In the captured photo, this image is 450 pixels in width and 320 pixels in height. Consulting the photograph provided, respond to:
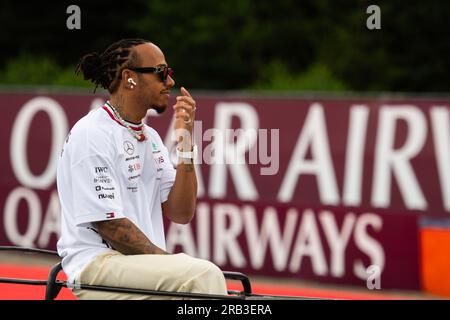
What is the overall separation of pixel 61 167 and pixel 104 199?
23 centimetres

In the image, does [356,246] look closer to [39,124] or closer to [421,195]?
[421,195]

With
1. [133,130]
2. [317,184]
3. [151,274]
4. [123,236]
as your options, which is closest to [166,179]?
[133,130]

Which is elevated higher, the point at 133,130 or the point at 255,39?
the point at 255,39

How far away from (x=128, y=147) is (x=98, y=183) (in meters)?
0.24

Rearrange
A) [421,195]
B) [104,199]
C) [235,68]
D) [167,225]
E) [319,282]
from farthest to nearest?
[235,68] → [167,225] → [319,282] → [421,195] → [104,199]

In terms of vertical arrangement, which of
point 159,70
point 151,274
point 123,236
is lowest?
point 151,274

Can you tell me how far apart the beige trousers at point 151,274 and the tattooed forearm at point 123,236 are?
0.03 meters

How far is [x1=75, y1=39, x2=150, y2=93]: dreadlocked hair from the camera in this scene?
12.7 feet

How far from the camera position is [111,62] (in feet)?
A: 12.8

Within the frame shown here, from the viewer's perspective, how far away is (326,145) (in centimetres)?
1087

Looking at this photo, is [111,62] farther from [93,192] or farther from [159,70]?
[93,192]

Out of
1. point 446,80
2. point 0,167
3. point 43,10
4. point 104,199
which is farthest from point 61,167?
point 43,10

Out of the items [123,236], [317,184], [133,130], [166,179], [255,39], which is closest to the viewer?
[123,236]

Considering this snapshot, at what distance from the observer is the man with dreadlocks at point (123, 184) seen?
3.64m
